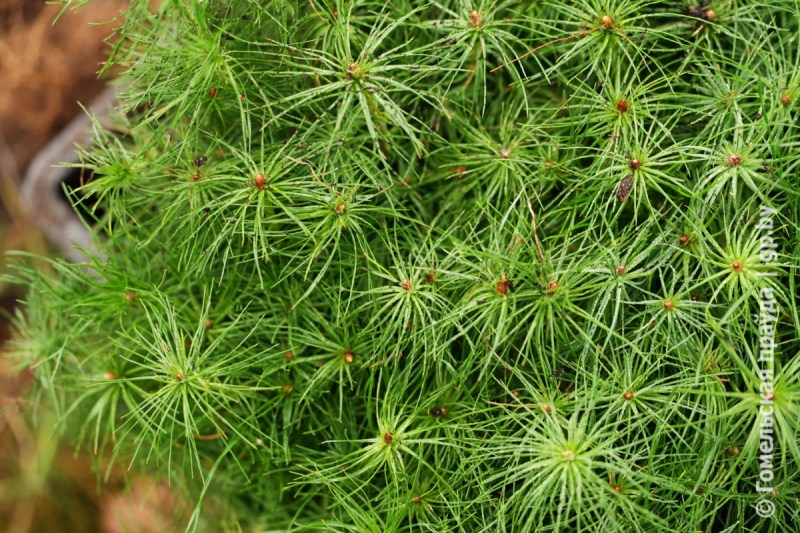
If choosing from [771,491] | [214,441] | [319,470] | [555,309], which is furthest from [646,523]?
[214,441]

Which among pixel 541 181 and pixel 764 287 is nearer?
pixel 764 287

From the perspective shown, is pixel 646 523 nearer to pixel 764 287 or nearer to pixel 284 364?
pixel 764 287

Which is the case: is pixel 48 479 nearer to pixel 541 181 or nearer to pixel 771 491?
pixel 541 181

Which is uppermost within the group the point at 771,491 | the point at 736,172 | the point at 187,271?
the point at 187,271

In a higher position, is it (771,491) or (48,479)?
(48,479)

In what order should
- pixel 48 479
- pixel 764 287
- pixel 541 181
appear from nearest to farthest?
1. pixel 764 287
2. pixel 541 181
3. pixel 48 479

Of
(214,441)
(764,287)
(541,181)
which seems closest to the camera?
(764,287)
